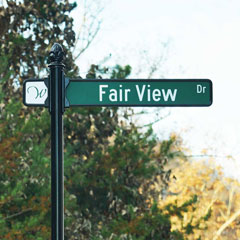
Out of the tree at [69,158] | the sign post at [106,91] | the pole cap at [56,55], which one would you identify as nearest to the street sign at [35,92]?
the sign post at [106,91]

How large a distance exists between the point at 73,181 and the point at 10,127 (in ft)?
5.50

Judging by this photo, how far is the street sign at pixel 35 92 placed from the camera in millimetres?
4145

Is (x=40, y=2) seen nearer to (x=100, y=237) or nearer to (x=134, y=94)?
(x=100, y=237)

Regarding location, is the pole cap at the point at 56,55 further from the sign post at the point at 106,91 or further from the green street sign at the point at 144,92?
the green street sign at the point at 144,92

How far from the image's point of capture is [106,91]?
13.9ft

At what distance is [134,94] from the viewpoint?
429 cm

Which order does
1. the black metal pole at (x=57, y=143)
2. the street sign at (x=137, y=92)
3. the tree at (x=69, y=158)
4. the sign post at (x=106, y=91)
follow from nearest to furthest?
the black metal pole at (x=57, y=143), the sign post at (x=106, y=91), the street sign at (x=137, y=92), the tree at (x=69, y=158)

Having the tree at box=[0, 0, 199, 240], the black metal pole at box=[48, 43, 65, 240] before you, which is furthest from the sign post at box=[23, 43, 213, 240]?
the tree at box=[0, 0, 199, 240]

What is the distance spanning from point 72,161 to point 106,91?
8.21 meters

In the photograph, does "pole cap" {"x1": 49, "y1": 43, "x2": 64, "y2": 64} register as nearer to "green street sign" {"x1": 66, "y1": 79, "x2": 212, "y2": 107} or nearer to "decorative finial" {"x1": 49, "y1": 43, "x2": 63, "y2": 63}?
"decorative finial" {"x1": 49, "y1": 43, "x2": 63, "y2": 63}

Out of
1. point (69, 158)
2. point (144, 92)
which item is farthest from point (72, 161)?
point (144, 92)

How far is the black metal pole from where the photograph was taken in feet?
12.8

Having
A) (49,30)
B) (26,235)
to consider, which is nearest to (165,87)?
(26,235)

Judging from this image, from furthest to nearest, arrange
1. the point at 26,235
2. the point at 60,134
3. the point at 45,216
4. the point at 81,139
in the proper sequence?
the point at 81,139 → the point at 45,216 → the point at 26,235 → the point at 60,134
